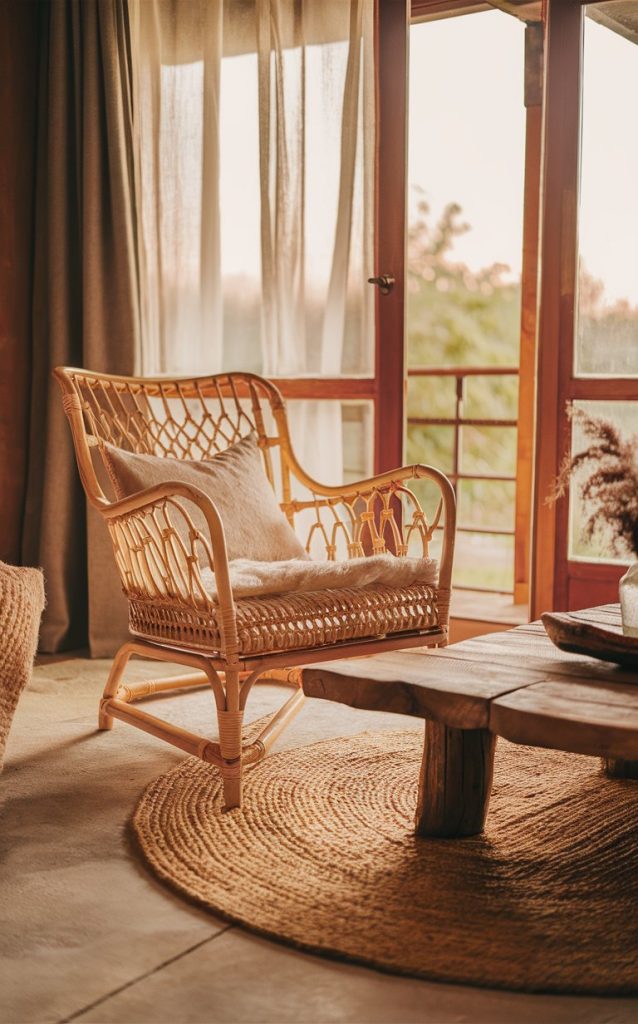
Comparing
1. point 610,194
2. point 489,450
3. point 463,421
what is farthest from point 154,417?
point 489,450

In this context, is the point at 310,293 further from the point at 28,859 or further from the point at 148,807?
the point at 28,859

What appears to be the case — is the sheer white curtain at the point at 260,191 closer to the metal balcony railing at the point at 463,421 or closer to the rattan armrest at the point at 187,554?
the rattan armrest at the point at 187,554

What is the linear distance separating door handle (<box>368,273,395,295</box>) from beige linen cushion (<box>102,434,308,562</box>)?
90 centimetres

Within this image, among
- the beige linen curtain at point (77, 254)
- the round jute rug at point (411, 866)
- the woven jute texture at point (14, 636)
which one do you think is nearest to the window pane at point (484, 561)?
the beige linen curtain at point (77, 254)

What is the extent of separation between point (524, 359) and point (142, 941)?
3.61 m

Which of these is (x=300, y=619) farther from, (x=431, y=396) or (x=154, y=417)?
(x=431, y=396)

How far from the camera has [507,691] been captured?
1.76m

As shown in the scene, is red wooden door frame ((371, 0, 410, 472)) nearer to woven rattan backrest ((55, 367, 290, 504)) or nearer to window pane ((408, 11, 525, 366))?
woven rattan backrest ((55, 367, 290, 504))

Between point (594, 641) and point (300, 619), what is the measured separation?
67 cm

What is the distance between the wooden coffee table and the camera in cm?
162

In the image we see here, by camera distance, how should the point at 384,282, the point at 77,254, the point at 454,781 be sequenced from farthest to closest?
the point at 77,254, the point at 384,282, the point at 454,781

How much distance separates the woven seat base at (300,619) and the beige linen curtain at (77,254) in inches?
52.8

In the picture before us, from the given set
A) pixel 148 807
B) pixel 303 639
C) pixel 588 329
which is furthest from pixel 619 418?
pixel 148 807

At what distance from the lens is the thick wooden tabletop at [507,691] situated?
5.24 ft
